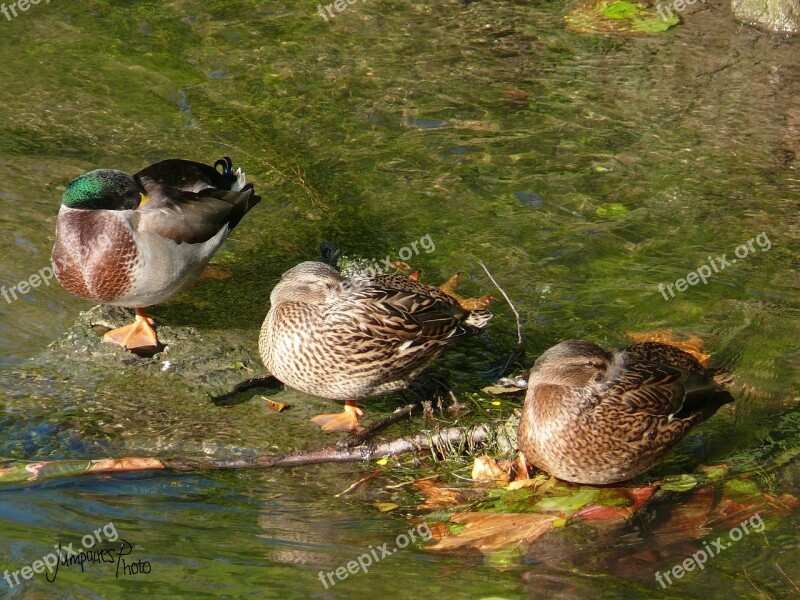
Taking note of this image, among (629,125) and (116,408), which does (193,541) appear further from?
(629,125)

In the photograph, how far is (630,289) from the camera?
614cm

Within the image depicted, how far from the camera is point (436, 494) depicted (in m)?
4.64

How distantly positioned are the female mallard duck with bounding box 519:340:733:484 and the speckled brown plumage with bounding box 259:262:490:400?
0.63 metres

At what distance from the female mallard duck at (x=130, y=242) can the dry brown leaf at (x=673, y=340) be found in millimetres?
2452

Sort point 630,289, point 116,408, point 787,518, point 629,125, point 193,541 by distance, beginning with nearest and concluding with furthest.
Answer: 1. point 193,541
2. point 787,518
3. point 116,408
4. point 630,289
5. point 629,125

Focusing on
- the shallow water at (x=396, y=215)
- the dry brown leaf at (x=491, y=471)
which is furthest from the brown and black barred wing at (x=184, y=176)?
the dry brown leaf at (x=491, y=471)

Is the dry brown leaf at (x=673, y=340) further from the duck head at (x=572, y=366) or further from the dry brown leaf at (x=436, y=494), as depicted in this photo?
the dry brown leaf at (x=436, y=494)

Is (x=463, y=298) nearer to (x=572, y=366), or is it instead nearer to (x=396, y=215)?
(x=396, y=215)

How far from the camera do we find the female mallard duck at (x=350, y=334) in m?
4.86

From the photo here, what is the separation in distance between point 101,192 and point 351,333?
5.39 feet

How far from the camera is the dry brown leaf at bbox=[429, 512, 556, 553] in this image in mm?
4168

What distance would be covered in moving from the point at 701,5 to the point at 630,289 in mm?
4384

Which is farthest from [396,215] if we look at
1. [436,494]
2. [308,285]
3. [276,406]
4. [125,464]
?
[125,464]

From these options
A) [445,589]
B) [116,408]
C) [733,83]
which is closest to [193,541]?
[445,589]
